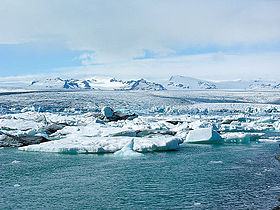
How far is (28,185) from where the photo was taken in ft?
18.6

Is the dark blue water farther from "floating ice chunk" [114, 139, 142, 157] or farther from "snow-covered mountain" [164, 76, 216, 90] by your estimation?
"snow-covered mountain" [164, 76, 216, 90]

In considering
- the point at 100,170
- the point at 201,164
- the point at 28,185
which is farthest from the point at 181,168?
the point at 28,185

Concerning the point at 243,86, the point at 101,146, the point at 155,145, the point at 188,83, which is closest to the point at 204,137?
the point at 155,145

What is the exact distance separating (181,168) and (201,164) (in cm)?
66

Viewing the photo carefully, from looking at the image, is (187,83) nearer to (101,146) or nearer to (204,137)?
(204,137)

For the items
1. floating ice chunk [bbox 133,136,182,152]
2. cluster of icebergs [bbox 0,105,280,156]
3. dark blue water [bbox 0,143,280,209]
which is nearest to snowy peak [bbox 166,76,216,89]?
cluster of icebergs [bbox 0,105,280,156]

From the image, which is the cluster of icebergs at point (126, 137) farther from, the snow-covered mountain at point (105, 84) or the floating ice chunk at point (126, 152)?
the snow-covered mountain at point (105, 84)

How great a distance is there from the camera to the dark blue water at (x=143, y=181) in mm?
4730

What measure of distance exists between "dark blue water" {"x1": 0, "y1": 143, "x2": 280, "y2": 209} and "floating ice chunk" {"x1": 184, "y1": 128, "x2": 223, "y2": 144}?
1.86 meters

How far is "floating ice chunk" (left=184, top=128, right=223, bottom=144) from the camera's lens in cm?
1071

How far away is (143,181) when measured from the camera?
19.3 ft

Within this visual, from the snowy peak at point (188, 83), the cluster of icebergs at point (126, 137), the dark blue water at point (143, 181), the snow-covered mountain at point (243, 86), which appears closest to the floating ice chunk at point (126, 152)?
the cluster of icebergs at point (126, 137)

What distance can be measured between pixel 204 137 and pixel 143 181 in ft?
17.4

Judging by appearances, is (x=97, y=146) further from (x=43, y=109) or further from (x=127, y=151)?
(x=43, y=109)
